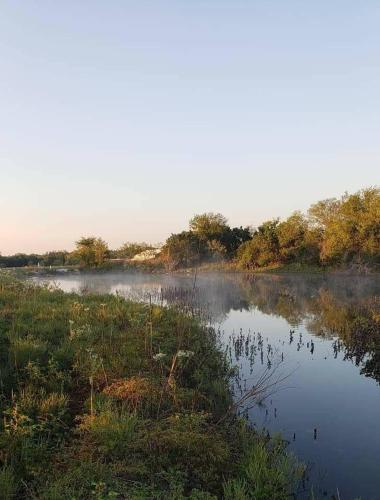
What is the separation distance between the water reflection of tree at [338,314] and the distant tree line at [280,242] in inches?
612

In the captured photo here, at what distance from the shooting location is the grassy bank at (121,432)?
17.8 feet

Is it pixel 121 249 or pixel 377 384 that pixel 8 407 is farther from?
pixel 121 249

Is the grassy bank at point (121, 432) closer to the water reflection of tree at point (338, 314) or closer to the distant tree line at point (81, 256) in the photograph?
the water reflection of tree at point (338, 314)

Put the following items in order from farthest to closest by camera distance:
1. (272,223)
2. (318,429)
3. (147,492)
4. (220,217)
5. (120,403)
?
(220,217)
(272,223)
(318,429)
(120,403)
(147,492)

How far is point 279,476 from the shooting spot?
5.84m

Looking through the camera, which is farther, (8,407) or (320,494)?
(8,407)

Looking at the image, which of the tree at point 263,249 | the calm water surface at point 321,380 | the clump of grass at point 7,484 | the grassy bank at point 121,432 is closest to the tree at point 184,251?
the tree at point 263,249

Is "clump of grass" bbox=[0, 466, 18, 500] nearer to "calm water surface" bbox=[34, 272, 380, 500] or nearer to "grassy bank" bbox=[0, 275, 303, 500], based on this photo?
"grassy bank" bbox=[0, 275, 303, 500]

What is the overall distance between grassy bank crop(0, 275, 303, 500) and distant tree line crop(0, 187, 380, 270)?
114 ft

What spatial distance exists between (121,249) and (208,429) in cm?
10186

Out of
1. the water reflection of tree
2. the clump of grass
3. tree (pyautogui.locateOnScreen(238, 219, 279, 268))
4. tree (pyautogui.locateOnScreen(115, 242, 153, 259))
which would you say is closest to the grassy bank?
the clump of grass

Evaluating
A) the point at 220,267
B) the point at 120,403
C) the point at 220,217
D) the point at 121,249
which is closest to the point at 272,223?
the point at 220,267

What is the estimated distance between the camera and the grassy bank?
213 inches

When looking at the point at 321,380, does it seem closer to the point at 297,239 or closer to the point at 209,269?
the point at 297,239
